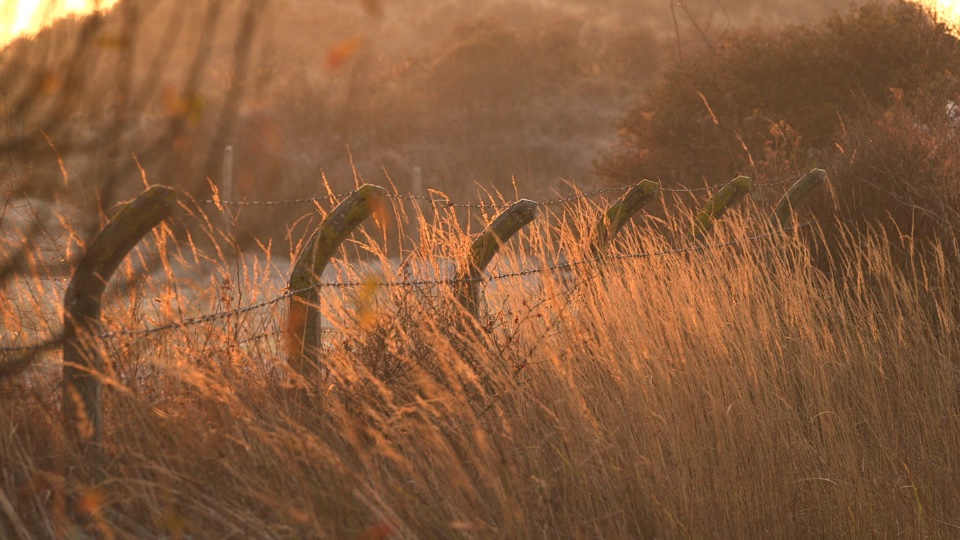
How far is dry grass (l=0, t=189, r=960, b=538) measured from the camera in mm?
2834

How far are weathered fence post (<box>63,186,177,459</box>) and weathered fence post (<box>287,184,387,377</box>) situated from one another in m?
0.81

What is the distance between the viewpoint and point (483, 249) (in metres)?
4.32

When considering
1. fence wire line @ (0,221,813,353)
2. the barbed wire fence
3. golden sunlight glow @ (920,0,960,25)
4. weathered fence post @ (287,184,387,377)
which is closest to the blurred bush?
golden sunlight glow @ (920,0,960,25)

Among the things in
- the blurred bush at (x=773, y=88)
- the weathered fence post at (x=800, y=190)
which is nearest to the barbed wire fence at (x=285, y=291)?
Result: the weathered fence post at (x=800, y=190)

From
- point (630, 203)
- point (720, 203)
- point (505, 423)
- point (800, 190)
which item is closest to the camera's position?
point (505, 423)

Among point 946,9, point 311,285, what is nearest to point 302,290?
point 311,285

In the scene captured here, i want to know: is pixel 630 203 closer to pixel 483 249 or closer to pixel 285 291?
pixel 483 249

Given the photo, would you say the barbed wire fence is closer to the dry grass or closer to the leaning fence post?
the dry grass

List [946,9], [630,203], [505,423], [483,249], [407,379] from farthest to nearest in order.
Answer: [946,9] → [630,203] → [483,249] → [407,379] → [505,423]

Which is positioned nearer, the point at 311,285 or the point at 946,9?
the point at 311,285

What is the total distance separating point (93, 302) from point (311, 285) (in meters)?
0.89

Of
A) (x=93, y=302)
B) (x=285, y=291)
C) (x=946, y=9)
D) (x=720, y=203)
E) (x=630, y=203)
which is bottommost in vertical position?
(x=720, y=203)

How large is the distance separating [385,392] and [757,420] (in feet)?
5.76

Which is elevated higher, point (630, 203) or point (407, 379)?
point (630, 203)
